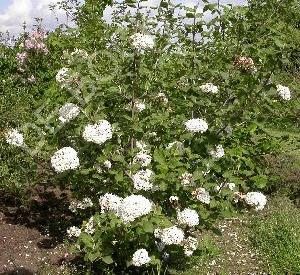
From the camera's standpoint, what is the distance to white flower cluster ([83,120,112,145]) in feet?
12.5

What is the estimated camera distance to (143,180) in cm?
400

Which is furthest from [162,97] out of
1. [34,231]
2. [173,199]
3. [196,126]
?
[34,231]

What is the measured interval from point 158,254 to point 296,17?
2.62 m

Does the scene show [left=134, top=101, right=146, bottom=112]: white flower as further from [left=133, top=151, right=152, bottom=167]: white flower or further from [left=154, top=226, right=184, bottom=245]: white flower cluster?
[left=154, top=226, right=184, bottom=245]: white flower cluster

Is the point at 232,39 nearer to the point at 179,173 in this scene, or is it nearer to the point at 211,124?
the point at 211,124

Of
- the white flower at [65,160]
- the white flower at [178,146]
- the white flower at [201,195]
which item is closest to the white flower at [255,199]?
the white flower at [201,195]

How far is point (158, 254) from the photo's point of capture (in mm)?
4379

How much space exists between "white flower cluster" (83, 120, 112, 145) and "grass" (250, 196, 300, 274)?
2.35m

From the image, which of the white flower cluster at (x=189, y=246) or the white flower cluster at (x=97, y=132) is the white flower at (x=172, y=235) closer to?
the white flower cluster at (x=189, y=246)

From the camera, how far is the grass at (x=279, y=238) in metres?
5.11

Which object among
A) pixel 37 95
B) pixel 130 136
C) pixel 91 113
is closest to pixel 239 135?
pixel 130 136

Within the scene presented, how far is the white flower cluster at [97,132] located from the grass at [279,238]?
2.35m

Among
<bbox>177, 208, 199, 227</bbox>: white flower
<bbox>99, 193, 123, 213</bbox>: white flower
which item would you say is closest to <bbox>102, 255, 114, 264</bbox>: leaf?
<bbox>99, 193, 123, 213</bbox>: white flower

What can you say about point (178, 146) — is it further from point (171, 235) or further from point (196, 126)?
point (171, 235)
